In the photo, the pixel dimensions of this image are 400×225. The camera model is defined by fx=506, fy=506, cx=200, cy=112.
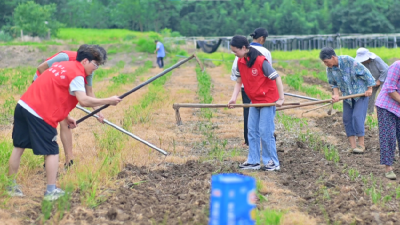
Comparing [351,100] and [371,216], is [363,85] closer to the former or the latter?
[351,100]

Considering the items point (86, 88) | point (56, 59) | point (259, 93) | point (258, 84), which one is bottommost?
point (259, 93)

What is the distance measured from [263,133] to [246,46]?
3.42 ft

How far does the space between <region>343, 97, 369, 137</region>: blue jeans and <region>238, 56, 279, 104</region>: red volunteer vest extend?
1.48 metres

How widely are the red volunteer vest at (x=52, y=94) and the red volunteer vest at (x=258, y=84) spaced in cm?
201

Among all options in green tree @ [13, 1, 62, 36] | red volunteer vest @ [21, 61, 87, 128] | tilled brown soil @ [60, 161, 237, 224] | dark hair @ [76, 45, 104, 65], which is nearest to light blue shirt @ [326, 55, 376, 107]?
tilled brown soil @ [60, 161, 237, 224]

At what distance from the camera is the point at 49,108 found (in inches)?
178

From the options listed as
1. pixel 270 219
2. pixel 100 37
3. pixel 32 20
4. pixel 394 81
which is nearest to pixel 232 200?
pixel 270 219

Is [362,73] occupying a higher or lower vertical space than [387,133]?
higher

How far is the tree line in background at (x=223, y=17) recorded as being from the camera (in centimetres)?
7075

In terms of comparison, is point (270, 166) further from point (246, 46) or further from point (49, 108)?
point (49, 108)

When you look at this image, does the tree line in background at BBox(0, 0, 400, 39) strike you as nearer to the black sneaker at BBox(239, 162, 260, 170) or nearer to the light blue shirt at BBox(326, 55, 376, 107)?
the light blue shirt at BBox(326, 55, 376, 107)

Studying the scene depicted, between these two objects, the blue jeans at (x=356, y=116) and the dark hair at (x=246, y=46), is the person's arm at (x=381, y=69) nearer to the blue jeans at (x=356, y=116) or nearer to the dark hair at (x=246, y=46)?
the blue jeans at (x=356, y=116)

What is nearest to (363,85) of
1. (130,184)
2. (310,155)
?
(310,155)

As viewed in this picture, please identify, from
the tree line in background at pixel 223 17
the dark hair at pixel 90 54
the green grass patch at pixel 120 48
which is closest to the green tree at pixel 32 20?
the green grass patch at pixel 120 48
